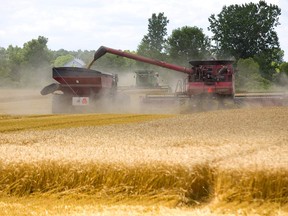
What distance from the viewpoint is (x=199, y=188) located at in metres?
9.12

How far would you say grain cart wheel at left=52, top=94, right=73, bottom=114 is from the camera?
32125mm

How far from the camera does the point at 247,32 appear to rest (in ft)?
344

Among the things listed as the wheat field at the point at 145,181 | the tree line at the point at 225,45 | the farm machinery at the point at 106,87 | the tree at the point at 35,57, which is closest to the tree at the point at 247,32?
the tree line at the point at 225,45

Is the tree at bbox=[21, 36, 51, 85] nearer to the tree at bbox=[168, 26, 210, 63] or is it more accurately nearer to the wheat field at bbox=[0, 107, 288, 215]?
the tree at bbox=[168, 26, 210, 63]

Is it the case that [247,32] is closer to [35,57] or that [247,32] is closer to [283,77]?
[283,77]

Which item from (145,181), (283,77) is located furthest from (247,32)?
(145,181)

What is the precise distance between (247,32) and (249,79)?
25030mm

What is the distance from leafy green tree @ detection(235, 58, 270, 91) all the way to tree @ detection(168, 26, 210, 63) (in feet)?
62.5

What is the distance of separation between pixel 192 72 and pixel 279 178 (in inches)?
965

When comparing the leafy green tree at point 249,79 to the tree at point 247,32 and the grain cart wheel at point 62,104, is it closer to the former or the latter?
the tree at point 247,32

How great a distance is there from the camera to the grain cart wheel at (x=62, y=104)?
3212 centimetres

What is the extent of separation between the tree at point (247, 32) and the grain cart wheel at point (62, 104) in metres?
69.5

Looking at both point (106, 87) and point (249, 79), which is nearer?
point (106, 87)

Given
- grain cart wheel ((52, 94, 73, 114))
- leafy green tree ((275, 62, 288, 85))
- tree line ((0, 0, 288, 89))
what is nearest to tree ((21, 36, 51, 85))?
tree line ((0, 0, 288, 89))
